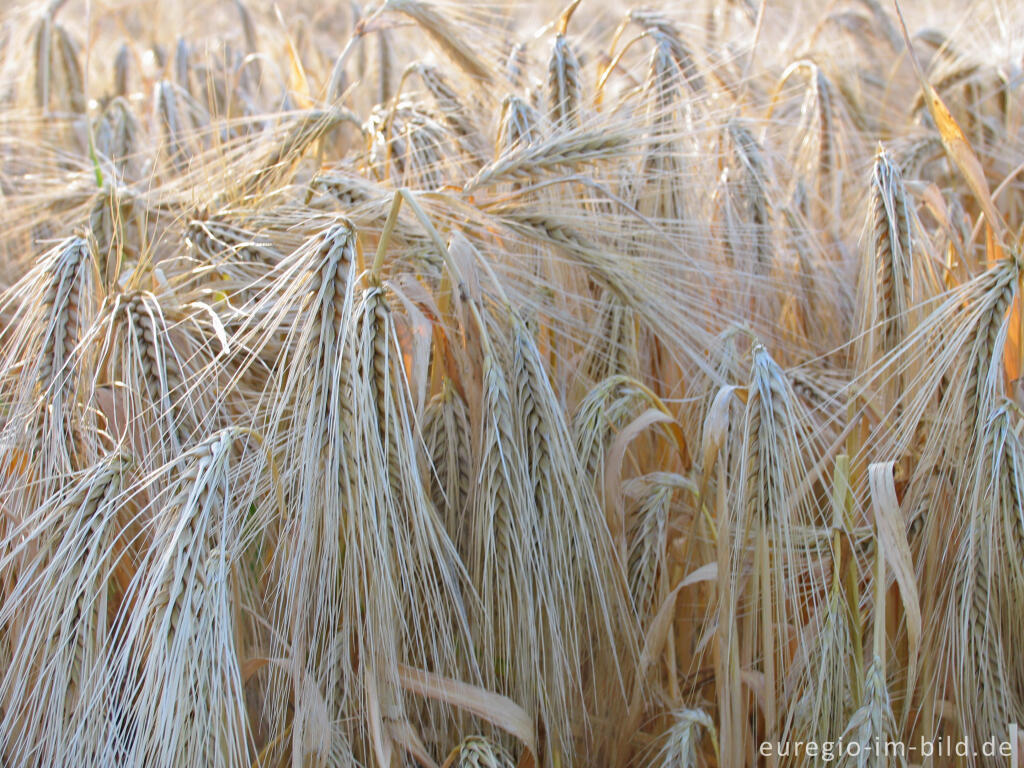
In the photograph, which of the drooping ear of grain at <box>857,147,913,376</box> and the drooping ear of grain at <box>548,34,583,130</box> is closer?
the drooping ear of grain at <box>857,147,913,376</box>

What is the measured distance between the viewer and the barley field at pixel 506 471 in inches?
37.6

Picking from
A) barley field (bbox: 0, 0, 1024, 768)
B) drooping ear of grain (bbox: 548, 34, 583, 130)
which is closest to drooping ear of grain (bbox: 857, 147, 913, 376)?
barley field (bbox: 0, 0, 1024, 768)

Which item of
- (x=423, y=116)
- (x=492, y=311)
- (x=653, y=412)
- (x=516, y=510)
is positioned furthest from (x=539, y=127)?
(x=516, y=510)

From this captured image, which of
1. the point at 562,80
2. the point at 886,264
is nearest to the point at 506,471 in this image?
the point at 886,264

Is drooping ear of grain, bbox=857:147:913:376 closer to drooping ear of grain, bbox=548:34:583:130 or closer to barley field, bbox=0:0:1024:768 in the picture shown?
barley field, bbox=0:0:1024:768

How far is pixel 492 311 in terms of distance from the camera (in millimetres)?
Answer: 1163

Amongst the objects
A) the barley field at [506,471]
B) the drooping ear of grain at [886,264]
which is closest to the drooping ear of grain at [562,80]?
the barley field at [506,471]

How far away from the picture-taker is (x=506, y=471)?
1025 mm

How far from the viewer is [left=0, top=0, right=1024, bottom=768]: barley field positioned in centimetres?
96

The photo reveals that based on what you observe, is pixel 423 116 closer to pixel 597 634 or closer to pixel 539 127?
pixel 539 127

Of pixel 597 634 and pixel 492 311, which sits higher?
pixel 492 311

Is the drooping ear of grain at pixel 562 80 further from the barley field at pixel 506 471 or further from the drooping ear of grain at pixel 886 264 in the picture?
the drooping ear of grain at pixel 886 264

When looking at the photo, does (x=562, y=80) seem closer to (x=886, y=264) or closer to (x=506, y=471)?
Answer: (x=886, y=264)

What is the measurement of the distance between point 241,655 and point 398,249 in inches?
22.8
